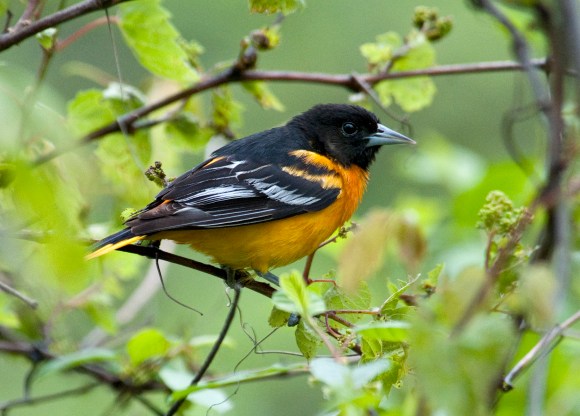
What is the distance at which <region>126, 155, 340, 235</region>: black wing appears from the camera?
121 inches

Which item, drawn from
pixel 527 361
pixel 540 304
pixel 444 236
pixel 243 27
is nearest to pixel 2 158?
pixel 527 361

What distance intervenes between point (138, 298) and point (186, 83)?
1107 millimetres

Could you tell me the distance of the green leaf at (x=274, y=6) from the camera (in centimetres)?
209

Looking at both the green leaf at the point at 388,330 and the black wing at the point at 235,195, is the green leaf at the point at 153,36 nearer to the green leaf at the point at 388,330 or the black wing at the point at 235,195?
the black wing at the point at 235,195

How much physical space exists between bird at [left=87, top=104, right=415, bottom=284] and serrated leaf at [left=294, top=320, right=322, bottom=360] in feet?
2.84

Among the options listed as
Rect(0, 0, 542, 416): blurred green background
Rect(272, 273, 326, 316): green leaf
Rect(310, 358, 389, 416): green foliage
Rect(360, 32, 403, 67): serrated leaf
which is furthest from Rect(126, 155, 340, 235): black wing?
Rect(0, 0, 542, 416): blurred green background

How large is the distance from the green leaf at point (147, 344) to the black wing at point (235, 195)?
47 centimetres

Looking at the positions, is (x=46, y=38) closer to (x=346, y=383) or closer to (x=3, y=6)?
(x=3, y=6)

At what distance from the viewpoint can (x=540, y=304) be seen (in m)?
0.97

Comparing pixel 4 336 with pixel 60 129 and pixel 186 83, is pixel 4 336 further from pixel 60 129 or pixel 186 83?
pixel 60 129

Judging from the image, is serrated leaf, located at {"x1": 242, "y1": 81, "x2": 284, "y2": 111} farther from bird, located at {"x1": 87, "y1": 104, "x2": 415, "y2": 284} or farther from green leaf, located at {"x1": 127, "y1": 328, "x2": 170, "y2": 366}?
green leaf, located at {"x1": 127, "y1": 328, "x2": 170, "y2": 366}

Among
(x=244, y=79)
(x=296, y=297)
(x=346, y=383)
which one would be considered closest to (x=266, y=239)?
(x=244, y=79)

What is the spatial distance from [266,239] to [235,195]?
227 millimetres

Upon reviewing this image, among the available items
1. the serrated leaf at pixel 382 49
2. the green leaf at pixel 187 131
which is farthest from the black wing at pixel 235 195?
the serrated leaf at pixel 382 49
